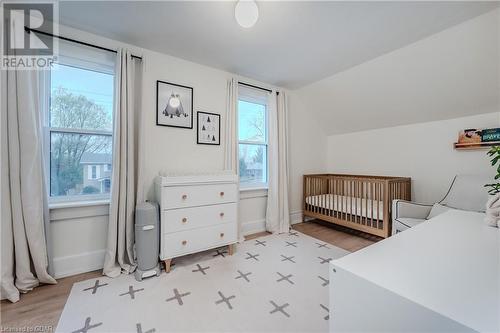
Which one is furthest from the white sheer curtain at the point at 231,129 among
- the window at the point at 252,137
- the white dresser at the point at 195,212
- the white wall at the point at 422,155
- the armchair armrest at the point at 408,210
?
the white wall at the point at 422,155

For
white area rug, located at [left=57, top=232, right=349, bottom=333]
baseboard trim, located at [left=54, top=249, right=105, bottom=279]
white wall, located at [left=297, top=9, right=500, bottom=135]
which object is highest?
white wall, located at [left=297, top=9, right=500, bottom=135]

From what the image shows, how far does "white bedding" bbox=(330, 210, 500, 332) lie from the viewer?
0.55 metres

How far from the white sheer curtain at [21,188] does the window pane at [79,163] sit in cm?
22

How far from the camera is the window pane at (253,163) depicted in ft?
10.5

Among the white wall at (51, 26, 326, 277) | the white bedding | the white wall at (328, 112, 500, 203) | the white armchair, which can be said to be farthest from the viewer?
the white wall at (328, 112, 500, 203)

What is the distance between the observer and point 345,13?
5.77ft

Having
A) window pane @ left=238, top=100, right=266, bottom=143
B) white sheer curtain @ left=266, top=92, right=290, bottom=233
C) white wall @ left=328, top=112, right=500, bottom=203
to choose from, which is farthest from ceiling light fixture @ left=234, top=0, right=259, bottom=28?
white wall @ left=328, top=112, right=500, bottom=203

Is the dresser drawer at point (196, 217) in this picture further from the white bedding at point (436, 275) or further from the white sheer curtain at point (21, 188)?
the white bedding at point (436, 275)

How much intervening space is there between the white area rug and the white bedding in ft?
2.69

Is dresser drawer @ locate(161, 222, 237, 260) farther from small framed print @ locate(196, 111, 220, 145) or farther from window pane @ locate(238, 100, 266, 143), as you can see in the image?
window pane @ locate(238, 100, 266, 143)

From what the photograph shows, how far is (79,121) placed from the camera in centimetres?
208

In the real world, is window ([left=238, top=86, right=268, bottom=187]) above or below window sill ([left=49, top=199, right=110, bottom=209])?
above
